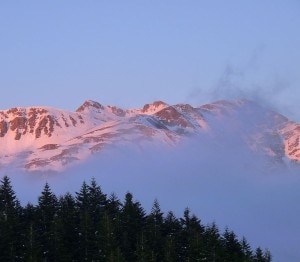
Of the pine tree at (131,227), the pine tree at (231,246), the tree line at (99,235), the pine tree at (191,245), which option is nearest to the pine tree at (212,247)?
the tree line at (99,235)

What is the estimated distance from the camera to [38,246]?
8306cm

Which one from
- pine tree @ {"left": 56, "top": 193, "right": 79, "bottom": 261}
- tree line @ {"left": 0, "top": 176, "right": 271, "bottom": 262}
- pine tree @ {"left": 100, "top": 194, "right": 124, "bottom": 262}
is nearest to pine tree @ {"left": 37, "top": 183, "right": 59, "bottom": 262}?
tree line @ {"left": 0, "top": 176, "right": 271, "bottom": 262}

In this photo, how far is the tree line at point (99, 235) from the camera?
85.4m

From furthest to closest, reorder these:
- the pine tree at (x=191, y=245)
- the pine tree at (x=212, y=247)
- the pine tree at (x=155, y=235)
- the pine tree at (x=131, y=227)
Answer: the pine tree at (x=155, y=235) < the pine tree at (x=131, y=227) < the pine tree at (x=212, y=247) < the pine tree at (x=191, y=245)

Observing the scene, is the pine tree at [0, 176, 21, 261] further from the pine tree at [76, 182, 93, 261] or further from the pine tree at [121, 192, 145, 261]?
the pine tree at [121, 192, 145, 261]

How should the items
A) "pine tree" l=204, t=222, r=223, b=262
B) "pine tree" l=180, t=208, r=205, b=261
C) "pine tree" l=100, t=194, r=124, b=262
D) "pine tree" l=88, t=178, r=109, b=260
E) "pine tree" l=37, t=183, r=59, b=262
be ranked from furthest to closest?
1. "pine tree" l=204, t=222, r=223, b=262
2. "pine tree" l=180, t=208, r=205, b=261
3. "pine tree" l=88, t=178, r=109, b=260
4. "pine tree" l=37, t=183, r=59, b=262
5. "pine tree" l=100, t=194, r=124, b=262

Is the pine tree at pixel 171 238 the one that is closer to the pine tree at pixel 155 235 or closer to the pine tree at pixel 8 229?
the pine tree at pixel 155 235

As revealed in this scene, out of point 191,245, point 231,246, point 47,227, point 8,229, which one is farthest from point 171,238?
point 8,229

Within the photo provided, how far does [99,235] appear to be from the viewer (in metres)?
88.0

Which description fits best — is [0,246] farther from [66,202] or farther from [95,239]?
[66,202]

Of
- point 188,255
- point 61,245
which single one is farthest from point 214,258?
point 61,245

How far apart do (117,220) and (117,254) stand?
18625mm

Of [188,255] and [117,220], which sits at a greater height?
[117,220]

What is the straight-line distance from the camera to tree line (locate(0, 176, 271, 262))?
85.4m
